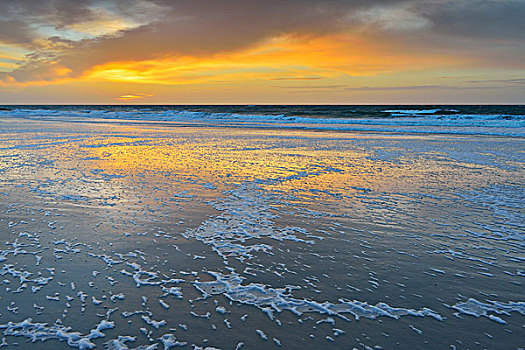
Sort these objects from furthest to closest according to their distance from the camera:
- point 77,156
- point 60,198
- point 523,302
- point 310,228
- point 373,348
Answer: point 77,156, point 60,198, point 310,228, point 523,302, point 373,348

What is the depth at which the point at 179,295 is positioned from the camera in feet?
13.7

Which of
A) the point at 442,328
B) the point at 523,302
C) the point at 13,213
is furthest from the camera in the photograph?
the point at 13,213

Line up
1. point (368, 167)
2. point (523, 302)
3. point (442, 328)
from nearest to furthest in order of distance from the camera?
point (442, 328) < point (523, 302) < point (368, 167)

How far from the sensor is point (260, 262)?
5066 millimetres

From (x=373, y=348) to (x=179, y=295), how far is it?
2157mm

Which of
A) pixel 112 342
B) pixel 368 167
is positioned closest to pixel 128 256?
pixel 112 342

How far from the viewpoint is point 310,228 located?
6.36 metres

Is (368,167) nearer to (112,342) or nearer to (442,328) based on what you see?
(442,328)

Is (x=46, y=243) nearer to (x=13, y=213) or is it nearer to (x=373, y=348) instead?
(x=13, y=213)

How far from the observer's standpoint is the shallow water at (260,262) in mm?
3588

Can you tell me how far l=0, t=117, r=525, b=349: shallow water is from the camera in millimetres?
3588

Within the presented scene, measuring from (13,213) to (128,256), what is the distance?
333 cm

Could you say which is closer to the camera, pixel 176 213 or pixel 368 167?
pixel 176 213

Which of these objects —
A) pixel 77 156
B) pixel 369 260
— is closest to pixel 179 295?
pixel 369 260
